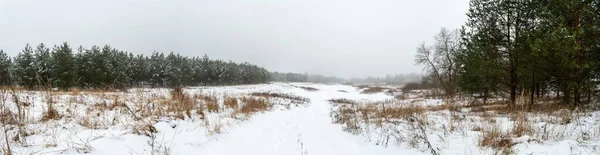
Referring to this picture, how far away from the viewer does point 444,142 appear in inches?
170

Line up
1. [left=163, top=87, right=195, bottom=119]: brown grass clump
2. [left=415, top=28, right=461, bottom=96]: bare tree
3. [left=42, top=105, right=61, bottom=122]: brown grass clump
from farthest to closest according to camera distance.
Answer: [left=415, top=28, right=461, bottom=96]: bare tree, [left=163, top=87, right=195, bottom=119]: brown grass clump, [left=42, top=105, right=61, bottom=122]: brown grass clump

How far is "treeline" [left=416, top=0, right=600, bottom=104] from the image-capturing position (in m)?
7.34

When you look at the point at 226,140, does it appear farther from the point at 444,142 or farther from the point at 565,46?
the point at 565,46

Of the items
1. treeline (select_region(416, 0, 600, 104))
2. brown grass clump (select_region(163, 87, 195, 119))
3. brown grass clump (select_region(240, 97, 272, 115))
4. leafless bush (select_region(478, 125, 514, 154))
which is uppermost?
treeline (select_region(416, 0, 600, 104))

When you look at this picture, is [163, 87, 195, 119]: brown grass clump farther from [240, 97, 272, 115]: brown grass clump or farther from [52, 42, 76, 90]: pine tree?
[52, 42, 76, 90]: pine tree

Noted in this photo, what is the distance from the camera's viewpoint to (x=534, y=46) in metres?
7.55

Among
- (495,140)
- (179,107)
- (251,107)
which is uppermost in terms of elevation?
(179,107)

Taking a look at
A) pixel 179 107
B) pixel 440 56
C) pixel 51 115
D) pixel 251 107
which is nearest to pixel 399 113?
pixel 251 107

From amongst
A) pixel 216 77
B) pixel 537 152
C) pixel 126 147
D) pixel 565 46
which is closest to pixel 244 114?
pixel 126 147

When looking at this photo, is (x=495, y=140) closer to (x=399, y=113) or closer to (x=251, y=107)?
(x=399, y=113)

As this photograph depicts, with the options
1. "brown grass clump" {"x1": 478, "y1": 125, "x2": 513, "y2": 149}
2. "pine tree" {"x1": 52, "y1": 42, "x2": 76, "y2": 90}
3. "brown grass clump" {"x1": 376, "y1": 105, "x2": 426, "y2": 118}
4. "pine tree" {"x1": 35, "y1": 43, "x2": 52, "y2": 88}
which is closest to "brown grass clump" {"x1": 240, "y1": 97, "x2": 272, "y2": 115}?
"brown grass clump" {"x1": 376, "y1": 105, "x2": 426, "y2": 118}

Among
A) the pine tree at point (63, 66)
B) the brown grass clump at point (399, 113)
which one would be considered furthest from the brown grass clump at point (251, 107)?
the pine tree at point (63, 66)

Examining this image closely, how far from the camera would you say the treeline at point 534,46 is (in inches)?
289

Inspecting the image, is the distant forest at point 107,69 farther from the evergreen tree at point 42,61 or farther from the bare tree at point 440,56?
the bare tree at point 440,56
